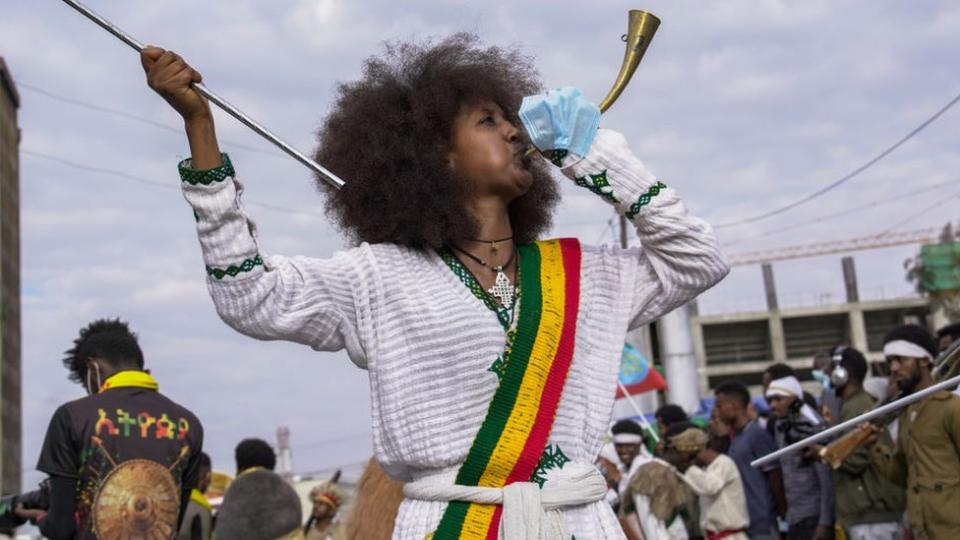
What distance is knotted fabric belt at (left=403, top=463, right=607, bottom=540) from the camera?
9.71 ft

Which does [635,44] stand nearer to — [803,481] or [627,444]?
[803,481]

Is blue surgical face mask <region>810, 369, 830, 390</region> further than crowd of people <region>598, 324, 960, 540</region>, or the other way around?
blue surgical face mask <region>810, 369, 830, 390</region>

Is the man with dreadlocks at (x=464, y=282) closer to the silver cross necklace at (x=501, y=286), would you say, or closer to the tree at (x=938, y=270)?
the silver cross necklace at (x=501, y=286)

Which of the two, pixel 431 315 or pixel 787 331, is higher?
pixel 787 331

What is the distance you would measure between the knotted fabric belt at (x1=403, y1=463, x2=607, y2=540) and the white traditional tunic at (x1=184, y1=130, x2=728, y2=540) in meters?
0.03

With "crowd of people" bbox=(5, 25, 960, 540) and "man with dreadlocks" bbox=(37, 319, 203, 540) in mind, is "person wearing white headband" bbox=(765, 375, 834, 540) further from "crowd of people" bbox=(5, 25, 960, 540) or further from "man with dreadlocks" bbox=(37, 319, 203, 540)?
"crowd of people" bbox=(5, 25, 960, 540)

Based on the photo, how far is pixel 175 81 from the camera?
2873 millimetres

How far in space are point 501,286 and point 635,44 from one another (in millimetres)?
732

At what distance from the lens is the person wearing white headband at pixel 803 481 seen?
8.30 metres

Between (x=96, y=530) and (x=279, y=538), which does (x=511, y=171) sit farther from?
(x=279, y=538)

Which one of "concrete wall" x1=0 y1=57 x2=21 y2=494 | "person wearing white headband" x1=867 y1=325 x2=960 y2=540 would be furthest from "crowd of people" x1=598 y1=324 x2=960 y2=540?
"concrete wall" x1=0 y1=57 x2=21 y2=494

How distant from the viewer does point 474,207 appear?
3449 mm

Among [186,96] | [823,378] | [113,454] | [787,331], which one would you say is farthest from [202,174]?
[787,331]

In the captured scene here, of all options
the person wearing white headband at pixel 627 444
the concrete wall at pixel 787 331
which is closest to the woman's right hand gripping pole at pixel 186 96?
the person wearing white headband at pixel 627 444
